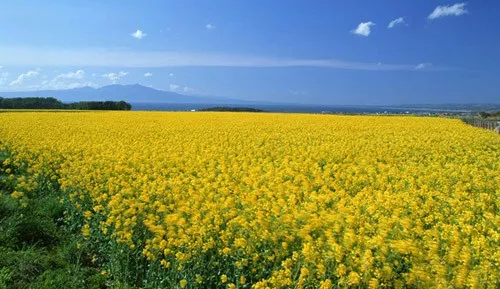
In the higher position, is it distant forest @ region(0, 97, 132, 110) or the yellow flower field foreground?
distant forest @ region(0, 97, 132, 110)

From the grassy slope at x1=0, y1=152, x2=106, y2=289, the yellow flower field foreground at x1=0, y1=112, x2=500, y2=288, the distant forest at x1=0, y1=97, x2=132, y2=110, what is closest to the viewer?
the yellow flower field foreground at x1=0, y1=112, x2=500, y2=288

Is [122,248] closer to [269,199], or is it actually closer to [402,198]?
[269,199]

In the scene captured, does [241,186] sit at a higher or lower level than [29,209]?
higher

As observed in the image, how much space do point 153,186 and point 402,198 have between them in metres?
3.74

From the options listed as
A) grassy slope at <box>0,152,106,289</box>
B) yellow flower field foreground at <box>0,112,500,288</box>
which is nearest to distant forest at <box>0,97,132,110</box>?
yellow flower field foreground at <box>0,112,500,288</box>

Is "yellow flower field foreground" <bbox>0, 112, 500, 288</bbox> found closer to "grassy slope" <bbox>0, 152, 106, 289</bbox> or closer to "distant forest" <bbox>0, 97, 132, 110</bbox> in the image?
"grassy slope" <bbox>0, 152, 106, 289</bbox>

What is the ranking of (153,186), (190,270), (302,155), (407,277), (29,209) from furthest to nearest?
(302,155), (29,209), (153,186), (190,270), (407,277)

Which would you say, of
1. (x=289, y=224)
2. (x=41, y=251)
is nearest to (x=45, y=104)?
(x=41, y=251)

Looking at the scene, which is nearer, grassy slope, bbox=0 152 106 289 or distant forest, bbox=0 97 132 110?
grassy slope, bbox=0 152 106 289

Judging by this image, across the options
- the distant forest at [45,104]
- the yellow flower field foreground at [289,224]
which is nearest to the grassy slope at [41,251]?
the yellow flower field foreground at [289,224]

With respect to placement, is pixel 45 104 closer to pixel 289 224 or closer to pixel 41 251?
pixel 41 251

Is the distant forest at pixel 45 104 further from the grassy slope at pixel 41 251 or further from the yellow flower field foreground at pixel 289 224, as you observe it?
the grassy slope at pixel 41 251

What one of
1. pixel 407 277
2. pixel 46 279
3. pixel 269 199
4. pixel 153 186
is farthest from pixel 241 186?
pixel 407 277

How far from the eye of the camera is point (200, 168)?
9078 millimetres
